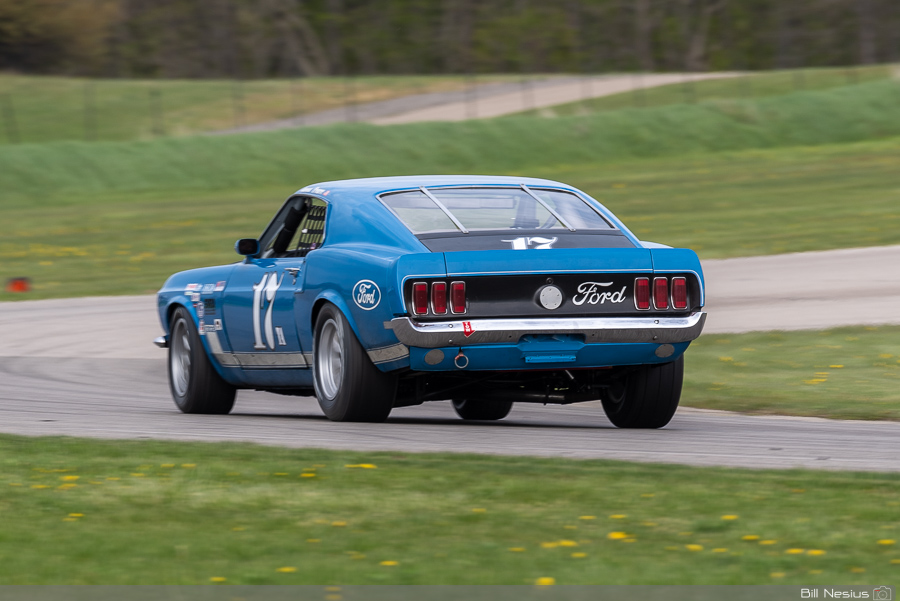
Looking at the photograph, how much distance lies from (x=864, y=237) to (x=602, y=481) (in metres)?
17.7

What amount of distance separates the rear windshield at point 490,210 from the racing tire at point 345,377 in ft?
2.40

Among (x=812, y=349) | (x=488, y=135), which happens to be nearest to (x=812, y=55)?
(x=488, y=135)

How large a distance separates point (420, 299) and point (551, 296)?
715 mm

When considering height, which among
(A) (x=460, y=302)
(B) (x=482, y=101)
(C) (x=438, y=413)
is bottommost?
(C) (x=438, y=413)

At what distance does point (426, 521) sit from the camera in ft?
18.2

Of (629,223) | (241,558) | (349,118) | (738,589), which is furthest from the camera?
(349,118)

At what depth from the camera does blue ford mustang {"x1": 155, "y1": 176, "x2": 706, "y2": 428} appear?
25.6 ft

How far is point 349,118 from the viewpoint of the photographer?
4703 cm

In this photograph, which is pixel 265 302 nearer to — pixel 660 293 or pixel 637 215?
pixel 660 293

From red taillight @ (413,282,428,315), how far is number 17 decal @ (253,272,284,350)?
1.63 metres

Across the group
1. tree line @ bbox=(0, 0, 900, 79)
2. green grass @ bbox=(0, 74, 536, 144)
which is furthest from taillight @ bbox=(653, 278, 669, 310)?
tree line @ bbox=(0, 0, 900, 79)

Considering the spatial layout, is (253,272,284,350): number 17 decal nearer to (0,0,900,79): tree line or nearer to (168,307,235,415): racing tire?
(168,307,235,415): racing tire

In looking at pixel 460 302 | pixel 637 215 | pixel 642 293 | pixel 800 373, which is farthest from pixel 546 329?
pixel 637 215

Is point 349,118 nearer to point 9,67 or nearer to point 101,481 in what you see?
point 9,67
